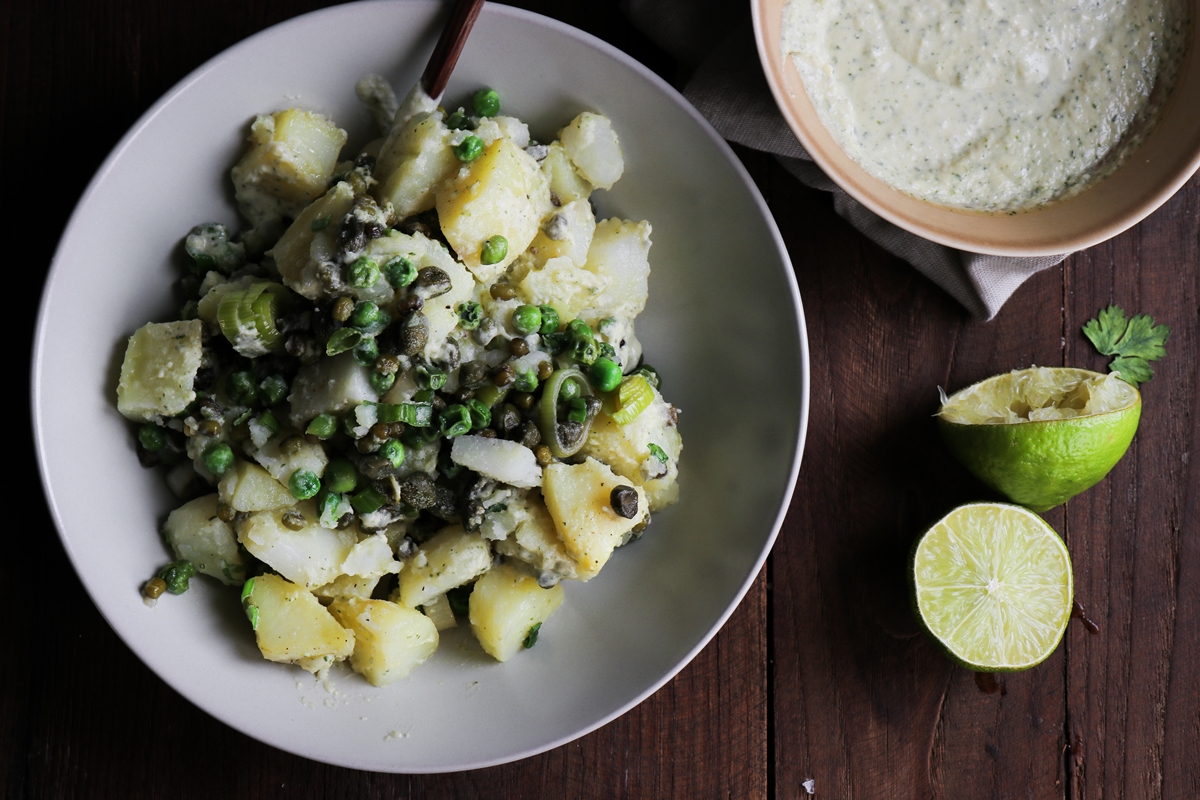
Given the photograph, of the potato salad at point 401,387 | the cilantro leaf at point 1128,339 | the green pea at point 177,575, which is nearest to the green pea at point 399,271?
the potato salad at point 401,387

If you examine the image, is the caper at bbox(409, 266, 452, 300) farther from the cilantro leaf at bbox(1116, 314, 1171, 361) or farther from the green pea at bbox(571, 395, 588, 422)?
the cilantro leaf at bbox(1116, 314, 1171, 361)

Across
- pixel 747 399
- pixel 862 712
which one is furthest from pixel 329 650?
pixel 862 712

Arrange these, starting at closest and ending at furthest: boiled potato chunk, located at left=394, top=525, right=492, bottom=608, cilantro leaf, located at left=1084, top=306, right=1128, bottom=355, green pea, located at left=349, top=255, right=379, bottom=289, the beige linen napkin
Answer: green pea, located at left=349, top=255, right=379, bottom=289 → boiled potato chunk, located at left=394, top=525, right=492, bottom=608 → the beige linen napkin → cilantro leaf, located at left=1084, top=306, right=1128, bottom=355

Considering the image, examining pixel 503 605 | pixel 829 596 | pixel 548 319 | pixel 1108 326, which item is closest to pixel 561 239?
pixel 548 319

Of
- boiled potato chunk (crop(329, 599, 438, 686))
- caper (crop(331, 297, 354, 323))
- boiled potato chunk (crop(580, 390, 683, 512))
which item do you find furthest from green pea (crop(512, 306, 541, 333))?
boiled potato chunk (crop(329, 599, 438, 686))

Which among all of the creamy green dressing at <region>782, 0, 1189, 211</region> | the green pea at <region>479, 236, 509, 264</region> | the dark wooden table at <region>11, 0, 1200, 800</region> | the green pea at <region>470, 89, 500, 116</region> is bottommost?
the dark wooden table at <region>11, 0, 1200, 800</region>

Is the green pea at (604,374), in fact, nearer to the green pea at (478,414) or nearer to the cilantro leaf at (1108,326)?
the green pea at (478,414)

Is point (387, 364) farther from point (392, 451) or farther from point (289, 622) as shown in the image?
point (289, 622)

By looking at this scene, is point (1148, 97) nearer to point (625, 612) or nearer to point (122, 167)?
point (625, 612)
